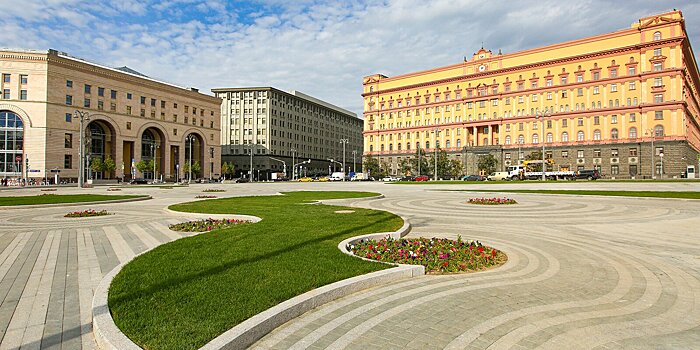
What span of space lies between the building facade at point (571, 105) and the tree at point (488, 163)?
3539 mm

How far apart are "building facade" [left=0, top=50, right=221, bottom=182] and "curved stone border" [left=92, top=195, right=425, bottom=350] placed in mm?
71687

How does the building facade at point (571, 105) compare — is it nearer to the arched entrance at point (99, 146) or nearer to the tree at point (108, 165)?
the tree at point (108, 165)

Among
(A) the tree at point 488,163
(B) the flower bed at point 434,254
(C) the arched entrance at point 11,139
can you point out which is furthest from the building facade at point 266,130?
(B) the flower bed at point 434,254

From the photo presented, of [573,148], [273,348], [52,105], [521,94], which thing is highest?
[521,94]

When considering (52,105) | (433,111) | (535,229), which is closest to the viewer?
(535,229)

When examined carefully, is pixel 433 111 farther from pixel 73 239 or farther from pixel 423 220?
pixel 73 239

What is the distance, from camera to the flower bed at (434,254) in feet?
24.0

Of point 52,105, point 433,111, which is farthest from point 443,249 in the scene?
point 433,111

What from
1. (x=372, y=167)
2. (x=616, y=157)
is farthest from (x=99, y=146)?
(x=616, y=157)

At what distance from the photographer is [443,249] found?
831cm

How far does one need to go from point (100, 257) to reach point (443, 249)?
734 cm

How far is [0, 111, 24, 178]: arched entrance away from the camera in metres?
63.0

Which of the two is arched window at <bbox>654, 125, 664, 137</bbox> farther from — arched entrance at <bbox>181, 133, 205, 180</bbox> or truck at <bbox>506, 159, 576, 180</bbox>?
arched entrance at <bbox>181, 133, 205, 180</bbox>

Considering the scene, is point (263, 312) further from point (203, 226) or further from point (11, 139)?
point (11, 139)
